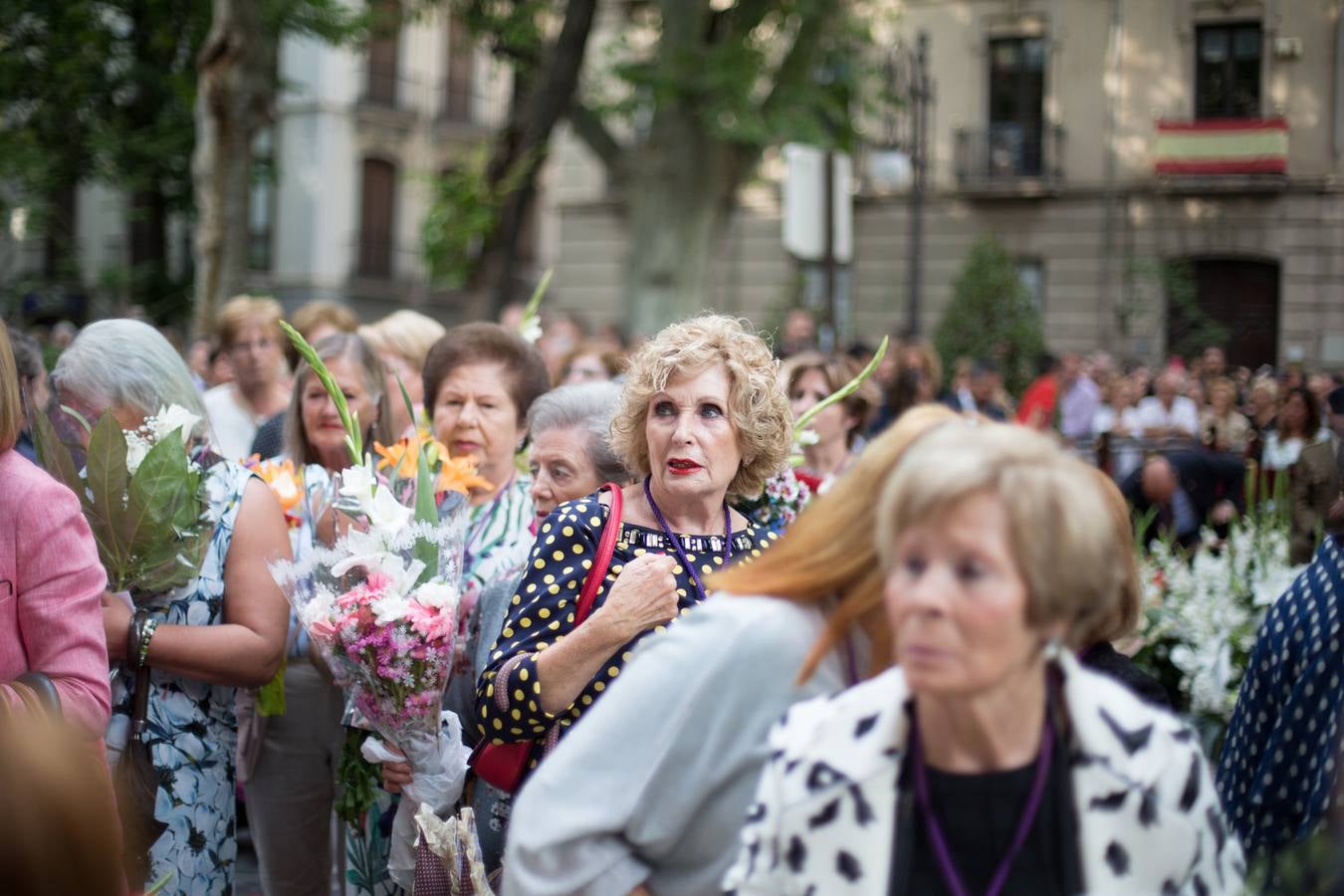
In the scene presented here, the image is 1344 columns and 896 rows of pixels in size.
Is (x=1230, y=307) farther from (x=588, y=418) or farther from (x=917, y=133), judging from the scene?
(x=588, y=418)

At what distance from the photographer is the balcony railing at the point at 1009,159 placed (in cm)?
2500

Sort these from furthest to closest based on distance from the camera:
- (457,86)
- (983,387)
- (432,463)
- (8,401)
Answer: (457,86) → (983,387) → (432,463) → (8,401)

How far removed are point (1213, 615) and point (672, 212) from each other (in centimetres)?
1154

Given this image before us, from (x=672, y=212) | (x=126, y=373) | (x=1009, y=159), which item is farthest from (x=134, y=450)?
(x=1009, y=159)

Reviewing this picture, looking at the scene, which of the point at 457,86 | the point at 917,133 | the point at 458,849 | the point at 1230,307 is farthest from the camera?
the point at 457,86

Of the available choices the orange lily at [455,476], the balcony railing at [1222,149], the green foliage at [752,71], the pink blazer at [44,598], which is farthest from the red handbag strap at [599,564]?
the balcony railing at [1222,149]

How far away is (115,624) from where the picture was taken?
3.65 meters

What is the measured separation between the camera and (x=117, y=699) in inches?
150

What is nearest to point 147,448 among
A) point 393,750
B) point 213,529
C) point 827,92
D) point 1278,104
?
point 213,529

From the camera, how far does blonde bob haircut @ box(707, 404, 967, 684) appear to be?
7.52 feet

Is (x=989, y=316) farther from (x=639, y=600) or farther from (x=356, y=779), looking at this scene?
(x=639, y=600)

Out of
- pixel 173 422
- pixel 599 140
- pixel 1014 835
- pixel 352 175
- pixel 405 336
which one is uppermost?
pixel 352 175

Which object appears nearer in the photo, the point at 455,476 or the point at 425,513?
the point at 425,513

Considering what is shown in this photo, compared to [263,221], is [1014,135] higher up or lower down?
higher up
